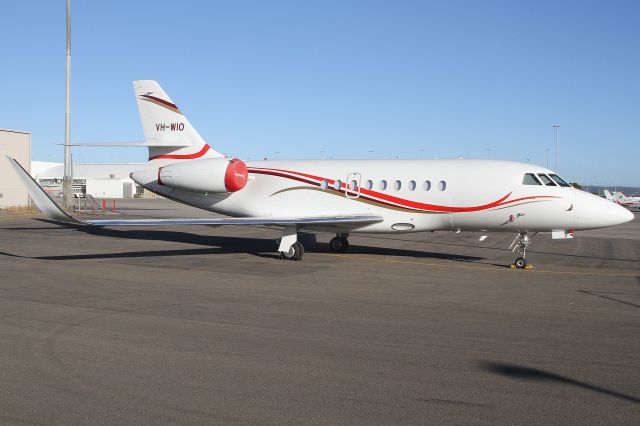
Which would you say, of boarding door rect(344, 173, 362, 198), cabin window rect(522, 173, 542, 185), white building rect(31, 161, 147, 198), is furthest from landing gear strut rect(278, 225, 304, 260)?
white building rect(31, 161, 147, 198)

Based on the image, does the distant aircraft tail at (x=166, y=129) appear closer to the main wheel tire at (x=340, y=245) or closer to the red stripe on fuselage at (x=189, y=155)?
the red stripe on fuselage at (x=189, y=155)

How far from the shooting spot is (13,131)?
42.5m

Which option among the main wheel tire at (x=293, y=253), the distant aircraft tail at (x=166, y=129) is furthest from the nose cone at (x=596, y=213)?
the distant aircraft tail at (x=166, y=129)

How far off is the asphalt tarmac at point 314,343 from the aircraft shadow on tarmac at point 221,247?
6.70 ft

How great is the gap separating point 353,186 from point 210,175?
16.1ft

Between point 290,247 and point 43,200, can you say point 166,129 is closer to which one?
point 290,247

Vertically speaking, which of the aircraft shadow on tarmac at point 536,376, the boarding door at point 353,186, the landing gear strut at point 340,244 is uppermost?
the boarding door at point 353,186

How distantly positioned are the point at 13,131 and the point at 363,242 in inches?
1181

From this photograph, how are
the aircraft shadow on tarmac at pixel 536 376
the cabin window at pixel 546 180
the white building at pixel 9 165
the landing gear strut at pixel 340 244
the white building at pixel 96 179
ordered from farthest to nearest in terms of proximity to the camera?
the white building at pixel 96 179
the white building at pixel 9 165
the landing gear strut at pixel 340 244
the cabin window at pixel 546 180
the aircraft shadow on tarmac at pixel 536 376

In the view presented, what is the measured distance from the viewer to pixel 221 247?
2197 cm

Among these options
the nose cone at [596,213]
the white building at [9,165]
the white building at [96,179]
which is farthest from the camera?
the white building at [96,179]

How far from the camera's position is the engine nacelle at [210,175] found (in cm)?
2047

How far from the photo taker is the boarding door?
19422 millimetres

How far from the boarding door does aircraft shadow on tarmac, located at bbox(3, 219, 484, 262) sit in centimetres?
238
